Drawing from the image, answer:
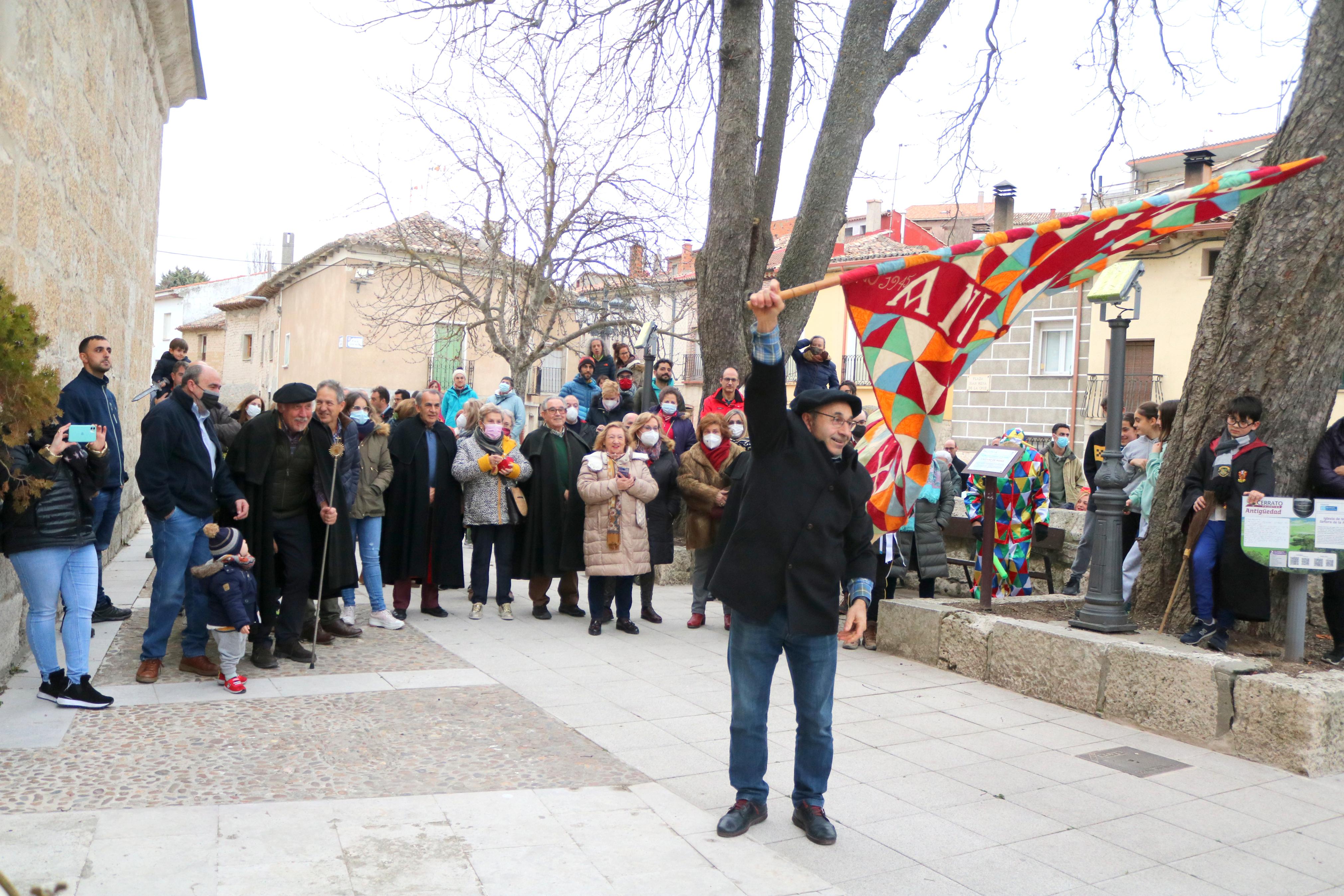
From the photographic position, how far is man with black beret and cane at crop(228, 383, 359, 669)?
672cm

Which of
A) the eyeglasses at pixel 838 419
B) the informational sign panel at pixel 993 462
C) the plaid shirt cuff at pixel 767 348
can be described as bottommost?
the informational sign panel at pixel 993 462

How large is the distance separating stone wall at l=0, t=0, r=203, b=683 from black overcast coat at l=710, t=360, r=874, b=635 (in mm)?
4299

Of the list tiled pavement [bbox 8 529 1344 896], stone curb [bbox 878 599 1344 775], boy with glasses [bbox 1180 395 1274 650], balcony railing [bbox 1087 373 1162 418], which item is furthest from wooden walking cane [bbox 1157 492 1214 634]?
balcony railing [bbox 1087 373 1162 418]

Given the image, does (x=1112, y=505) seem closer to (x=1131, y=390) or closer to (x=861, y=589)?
(x=861, y=589)

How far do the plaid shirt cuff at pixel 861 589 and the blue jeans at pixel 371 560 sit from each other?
16.0ft

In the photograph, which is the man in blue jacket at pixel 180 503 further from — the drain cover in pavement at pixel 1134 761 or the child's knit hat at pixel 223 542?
the drain cover in pavement at pixel 1134 761

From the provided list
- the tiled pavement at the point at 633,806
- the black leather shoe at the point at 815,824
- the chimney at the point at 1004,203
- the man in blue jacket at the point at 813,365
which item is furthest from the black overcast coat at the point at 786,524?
the chimney at the point at 1004,203

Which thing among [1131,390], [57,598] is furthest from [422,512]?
[1131,390]

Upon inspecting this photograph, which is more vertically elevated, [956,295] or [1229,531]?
[956,295]

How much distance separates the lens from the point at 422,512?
8547mm

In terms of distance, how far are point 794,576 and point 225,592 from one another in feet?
12.3

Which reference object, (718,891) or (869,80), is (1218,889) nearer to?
(718,891)

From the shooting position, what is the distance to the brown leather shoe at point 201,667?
642cm

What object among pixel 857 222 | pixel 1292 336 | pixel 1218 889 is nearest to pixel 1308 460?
pixel 1292 336
